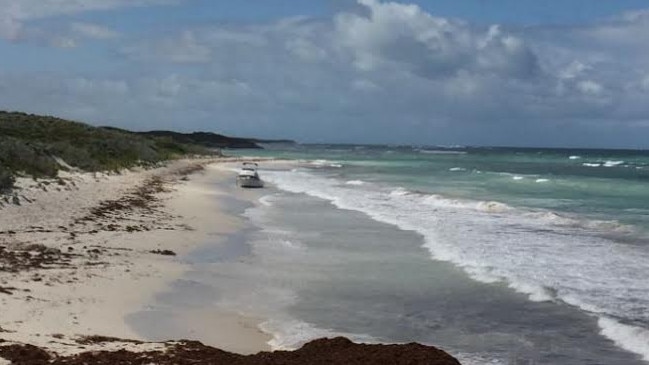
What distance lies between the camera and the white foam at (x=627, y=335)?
30.7 ft

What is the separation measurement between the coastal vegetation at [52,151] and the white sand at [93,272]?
157cm

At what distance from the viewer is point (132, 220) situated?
2056cm

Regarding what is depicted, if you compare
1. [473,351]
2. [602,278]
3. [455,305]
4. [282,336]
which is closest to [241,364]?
[282,336]

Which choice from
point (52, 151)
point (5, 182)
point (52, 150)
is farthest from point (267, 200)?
point (5, 182)

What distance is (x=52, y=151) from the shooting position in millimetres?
34062

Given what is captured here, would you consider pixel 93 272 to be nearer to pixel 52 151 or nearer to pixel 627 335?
pixel 627 335

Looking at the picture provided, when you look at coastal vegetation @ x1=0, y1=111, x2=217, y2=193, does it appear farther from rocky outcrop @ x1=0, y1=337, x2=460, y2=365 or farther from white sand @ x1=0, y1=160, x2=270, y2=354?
rocky outcrop @ x1=0, y1=337, x2=460, y2=365

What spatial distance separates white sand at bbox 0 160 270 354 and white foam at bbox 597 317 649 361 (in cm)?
473

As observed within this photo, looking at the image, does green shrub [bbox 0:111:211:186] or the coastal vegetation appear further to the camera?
green shrub [bbox 0:111:211:186]

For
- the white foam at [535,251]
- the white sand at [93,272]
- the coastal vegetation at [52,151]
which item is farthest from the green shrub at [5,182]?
the white foam at [535,251]

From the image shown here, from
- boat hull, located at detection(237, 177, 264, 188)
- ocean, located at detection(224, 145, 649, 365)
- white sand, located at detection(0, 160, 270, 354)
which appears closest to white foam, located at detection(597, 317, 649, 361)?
ocean, located at detection(224, 145, 649, 365)

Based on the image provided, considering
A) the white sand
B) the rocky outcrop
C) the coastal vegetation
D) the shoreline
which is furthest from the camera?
the coastal vegetation

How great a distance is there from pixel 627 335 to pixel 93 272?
870cm

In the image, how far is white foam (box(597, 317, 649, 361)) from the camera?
937 cm
